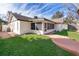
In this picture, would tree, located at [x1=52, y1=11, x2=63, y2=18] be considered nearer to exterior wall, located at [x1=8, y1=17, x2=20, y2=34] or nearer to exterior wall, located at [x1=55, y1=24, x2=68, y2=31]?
exterior wall, located at [x1=55, y1=24, x2=68, y2=31]

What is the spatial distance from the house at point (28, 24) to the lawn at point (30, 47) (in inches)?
2.3

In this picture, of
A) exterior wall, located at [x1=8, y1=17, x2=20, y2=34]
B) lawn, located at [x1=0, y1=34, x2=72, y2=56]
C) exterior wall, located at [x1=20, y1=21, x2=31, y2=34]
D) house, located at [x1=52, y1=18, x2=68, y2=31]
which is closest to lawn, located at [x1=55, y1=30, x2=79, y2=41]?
house, located at [x1=52, y1=18, x2=68, y2=31]

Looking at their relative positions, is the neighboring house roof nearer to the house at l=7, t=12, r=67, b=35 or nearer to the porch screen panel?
the house at l=7, t=12, r=67, b=35

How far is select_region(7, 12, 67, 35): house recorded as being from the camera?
2080mm

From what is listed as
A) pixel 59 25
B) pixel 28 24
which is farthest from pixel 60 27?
pixel 28 24

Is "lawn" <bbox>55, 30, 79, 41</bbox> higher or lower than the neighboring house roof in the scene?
lower

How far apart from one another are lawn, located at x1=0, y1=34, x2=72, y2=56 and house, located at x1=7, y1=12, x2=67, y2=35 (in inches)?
2.3

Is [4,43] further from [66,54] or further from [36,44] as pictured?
[66,54]

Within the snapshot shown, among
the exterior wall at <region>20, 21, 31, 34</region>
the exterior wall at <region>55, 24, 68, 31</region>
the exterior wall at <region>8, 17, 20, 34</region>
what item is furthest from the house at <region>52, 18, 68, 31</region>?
the exterior wall at <region>8, 17, 20, 34</region>

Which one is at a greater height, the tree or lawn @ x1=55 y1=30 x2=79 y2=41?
the tree

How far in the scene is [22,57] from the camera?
6.67 feet

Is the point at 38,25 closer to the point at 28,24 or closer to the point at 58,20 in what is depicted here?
the point at 28,24

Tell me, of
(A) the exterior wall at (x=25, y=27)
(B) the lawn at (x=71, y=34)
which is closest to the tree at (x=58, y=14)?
(B) the lawn at (x=71, y=34)

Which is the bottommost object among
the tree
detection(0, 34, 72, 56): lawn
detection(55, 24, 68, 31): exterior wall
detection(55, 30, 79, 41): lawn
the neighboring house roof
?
detection(0, 34, 72, 56): lawn
